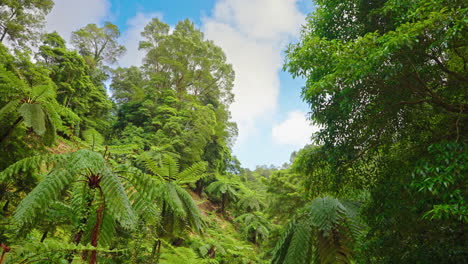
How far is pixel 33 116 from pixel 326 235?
4371 mm

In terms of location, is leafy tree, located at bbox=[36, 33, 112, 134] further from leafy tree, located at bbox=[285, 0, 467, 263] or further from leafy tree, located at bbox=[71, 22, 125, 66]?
leafy tree, located at bbox=[285, 0, 467, 263]

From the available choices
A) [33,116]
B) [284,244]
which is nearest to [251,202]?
[284,244]

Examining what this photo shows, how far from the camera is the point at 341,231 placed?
8.99ft

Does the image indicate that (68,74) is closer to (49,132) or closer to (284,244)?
(49,132)

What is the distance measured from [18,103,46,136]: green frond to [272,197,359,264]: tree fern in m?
3.91

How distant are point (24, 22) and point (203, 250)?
14682 millimetres

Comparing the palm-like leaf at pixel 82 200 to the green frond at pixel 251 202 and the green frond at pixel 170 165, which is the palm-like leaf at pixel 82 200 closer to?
the green frond at pixel 170 165

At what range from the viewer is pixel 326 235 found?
8.23 feet

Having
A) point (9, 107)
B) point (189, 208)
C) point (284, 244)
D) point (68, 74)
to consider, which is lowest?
point (284, 244)

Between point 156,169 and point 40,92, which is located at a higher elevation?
point 40,92

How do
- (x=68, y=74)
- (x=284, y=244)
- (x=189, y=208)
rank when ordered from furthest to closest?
1. (x=68, y=74)
2. (x=189, y=208)
3. (x=284, y=244)

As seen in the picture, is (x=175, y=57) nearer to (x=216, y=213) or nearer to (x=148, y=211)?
(x=216, y=213)

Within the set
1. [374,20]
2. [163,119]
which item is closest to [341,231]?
[374,20]

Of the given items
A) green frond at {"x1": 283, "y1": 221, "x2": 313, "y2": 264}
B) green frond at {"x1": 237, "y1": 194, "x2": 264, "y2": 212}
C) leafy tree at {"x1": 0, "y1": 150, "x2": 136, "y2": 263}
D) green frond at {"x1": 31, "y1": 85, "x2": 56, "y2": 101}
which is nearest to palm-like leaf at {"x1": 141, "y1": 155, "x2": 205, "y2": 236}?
leafy tree at {"x1": 0, "y1": 150, "x2": 136, "y2": 263}
